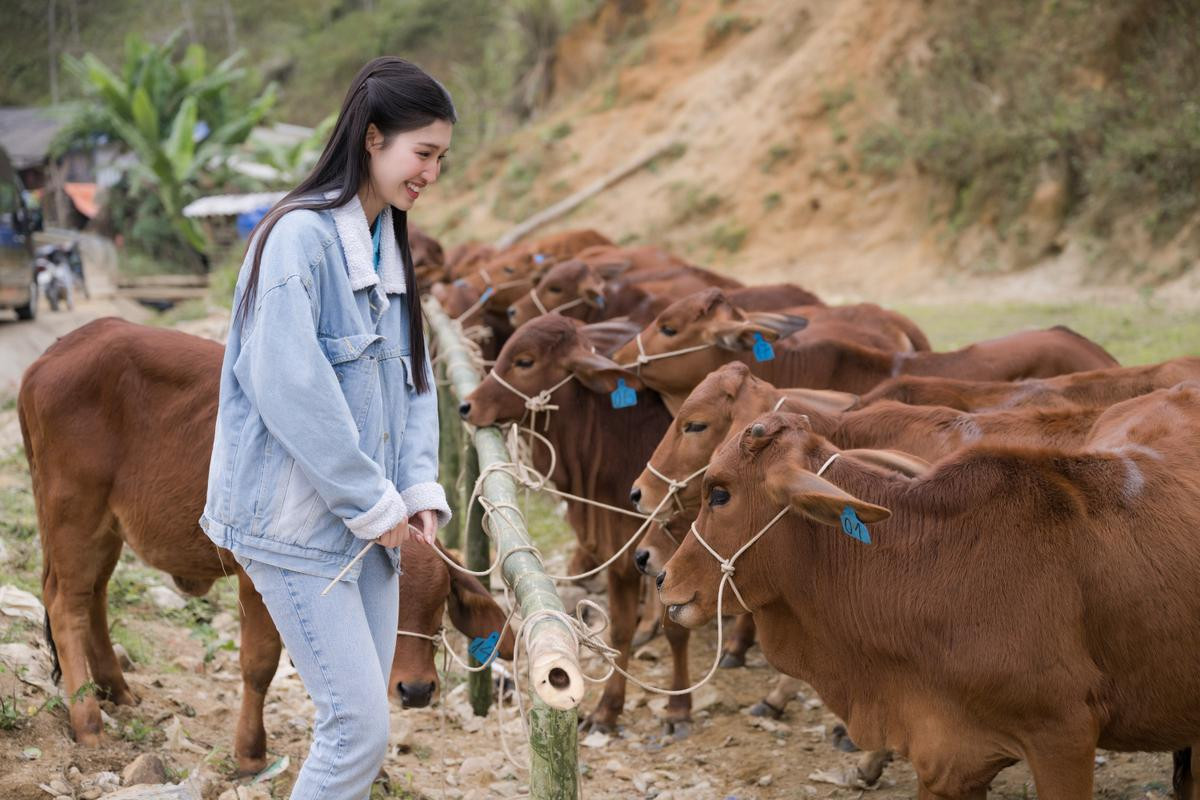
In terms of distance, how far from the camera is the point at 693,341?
20.6 ft

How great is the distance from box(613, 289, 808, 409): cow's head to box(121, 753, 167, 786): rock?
2.94 meters

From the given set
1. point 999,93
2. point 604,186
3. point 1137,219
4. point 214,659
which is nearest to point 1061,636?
point 214,659

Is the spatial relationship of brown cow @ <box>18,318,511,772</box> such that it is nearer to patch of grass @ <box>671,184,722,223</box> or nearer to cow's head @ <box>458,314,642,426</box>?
cow's head @ <box>458,314,642,426</box>

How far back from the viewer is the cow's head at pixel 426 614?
407cm

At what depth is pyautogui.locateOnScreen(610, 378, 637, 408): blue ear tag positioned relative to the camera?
5840mm

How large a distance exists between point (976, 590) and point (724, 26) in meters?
21.7

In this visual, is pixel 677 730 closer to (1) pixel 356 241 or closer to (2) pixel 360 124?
(1) pixel 356 241

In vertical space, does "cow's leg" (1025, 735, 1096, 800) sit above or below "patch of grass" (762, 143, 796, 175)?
below

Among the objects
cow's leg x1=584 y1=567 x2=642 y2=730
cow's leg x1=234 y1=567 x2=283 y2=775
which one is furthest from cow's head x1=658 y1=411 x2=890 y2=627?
cow's leg x1=584 y1=567 x2=642 y2=730

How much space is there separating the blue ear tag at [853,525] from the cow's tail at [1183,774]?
5.11ft

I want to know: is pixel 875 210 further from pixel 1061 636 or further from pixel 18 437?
pixel 1061 636

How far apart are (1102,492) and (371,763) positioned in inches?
89.8


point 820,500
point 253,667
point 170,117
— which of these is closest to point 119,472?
point 253,667

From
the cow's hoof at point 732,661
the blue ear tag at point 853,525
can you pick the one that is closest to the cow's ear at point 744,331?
the cow's hoof at point 732,661
